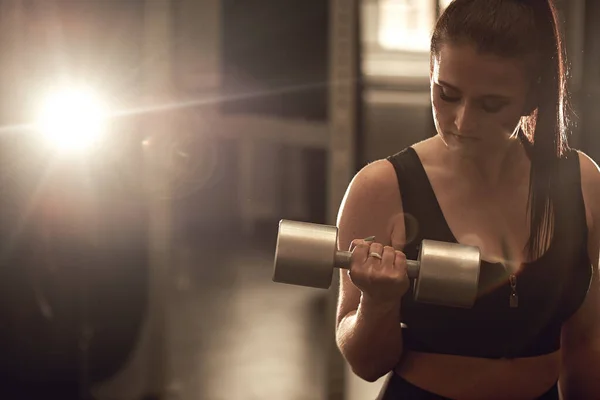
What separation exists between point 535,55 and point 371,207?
265 mm

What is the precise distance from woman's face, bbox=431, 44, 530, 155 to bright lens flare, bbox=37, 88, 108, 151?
4.84 ft

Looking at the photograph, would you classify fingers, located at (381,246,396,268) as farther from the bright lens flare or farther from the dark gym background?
the bright lens flare

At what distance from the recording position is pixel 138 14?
2.07 meters

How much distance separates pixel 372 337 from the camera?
83cm

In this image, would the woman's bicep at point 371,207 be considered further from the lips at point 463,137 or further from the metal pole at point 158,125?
the metal pole at point 158,125

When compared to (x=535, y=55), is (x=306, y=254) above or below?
below

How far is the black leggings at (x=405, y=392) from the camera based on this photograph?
2.89 ft

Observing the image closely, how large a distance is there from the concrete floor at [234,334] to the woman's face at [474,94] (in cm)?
127

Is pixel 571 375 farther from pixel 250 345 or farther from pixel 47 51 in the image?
pixel 250 345

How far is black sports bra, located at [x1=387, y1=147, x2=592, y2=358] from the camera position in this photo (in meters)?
0.85

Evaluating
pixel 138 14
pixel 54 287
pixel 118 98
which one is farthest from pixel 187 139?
pixel 54 287

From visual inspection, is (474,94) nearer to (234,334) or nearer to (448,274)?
(448,274)

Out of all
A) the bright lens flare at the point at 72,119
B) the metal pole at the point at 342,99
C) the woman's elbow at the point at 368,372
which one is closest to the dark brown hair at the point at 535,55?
the woman's elbow at the point at 368,372

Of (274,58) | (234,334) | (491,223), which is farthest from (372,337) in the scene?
(234,334)
